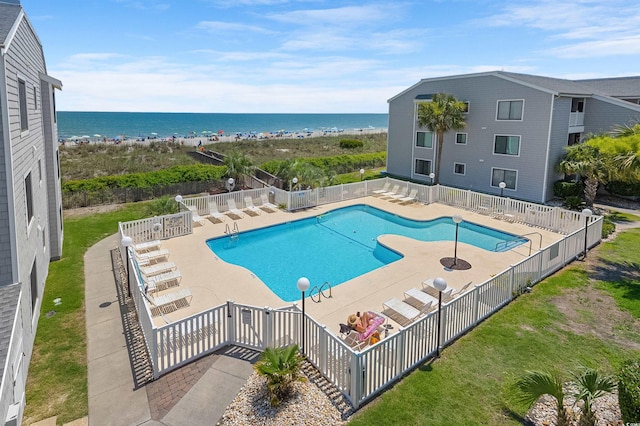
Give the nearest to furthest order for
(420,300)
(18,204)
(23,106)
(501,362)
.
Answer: (18,204) → (501,362) → (23,106) → (420,300)

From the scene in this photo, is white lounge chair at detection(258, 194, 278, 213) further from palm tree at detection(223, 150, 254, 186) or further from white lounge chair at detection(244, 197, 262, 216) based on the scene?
palm tree at detection(223, 150, 254, 186)

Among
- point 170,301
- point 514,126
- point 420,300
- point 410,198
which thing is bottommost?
point 170,301

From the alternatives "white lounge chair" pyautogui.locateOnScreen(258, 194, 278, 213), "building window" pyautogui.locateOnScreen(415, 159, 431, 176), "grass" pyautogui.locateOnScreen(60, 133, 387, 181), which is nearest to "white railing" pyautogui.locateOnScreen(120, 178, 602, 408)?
"white lounge chair" pyautogui.locateOnScreen(258, 194, 278, 213)

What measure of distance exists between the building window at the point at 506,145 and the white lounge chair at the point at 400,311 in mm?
16955

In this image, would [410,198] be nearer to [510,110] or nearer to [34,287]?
[510,110]

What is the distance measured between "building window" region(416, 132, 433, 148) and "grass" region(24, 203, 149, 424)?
22.5 metres

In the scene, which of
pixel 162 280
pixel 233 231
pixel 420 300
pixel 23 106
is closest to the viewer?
pixel 23 106

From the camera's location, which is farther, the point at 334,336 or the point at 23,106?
the point at 23,106

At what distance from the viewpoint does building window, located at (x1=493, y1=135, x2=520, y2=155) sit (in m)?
22.7

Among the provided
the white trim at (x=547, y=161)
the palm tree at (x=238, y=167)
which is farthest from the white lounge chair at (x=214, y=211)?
the white trim at (x=547, y=161)

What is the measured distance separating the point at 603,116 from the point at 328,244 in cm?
1931

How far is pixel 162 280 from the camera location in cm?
1146

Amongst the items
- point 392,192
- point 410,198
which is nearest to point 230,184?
point 392,192

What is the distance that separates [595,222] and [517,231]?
10.0ft
